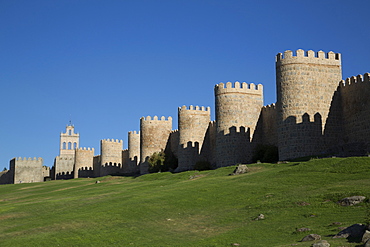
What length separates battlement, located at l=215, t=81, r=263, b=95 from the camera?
48.0m

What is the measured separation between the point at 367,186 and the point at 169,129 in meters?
42.0

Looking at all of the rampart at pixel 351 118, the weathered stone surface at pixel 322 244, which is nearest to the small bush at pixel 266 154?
the rampart at pixel 351 118

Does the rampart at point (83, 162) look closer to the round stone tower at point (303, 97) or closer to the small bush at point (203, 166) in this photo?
the small bush at point (203, 166)

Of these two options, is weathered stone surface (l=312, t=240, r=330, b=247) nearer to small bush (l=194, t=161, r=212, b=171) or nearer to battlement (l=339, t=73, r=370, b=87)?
battlement (l=339, t=73, r=370, b=87)

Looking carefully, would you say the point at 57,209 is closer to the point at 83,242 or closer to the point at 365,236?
the point at 83,242

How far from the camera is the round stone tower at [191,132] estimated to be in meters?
53.2

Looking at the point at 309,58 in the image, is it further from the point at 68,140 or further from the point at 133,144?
the point at 68,140

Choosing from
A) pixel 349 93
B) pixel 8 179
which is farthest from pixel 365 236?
pixel 8 179

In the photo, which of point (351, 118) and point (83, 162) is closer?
point (351, 118)

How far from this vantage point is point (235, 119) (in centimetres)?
4691

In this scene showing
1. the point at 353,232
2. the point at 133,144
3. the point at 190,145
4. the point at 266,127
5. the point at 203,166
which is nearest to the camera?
the point at 353,232

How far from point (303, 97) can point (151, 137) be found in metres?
27.0

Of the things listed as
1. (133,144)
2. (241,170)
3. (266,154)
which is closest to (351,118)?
(266,154)

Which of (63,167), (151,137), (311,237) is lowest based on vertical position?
(311,237)
